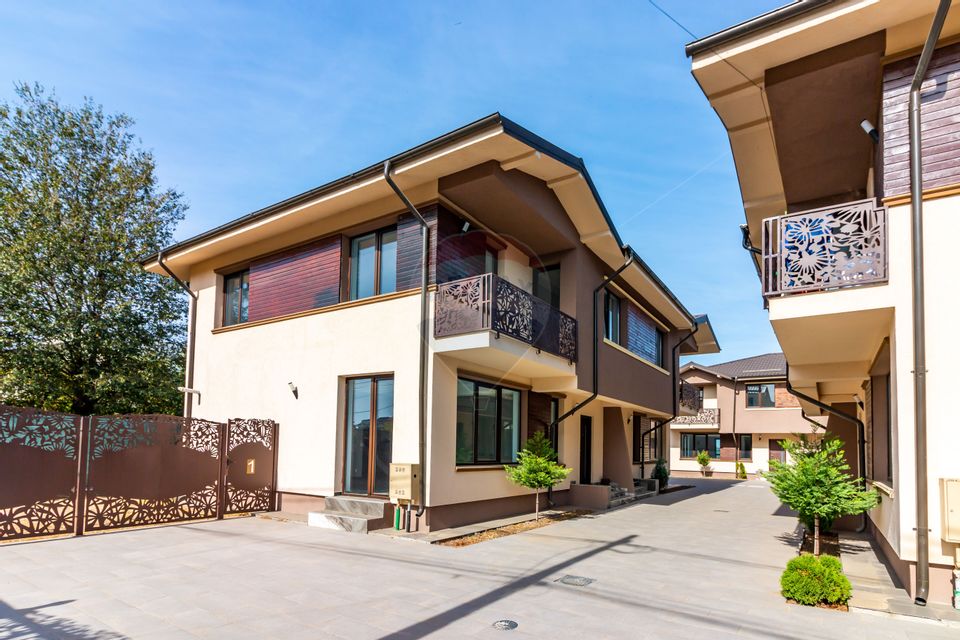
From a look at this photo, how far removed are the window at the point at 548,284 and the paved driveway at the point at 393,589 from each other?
5.32 metres

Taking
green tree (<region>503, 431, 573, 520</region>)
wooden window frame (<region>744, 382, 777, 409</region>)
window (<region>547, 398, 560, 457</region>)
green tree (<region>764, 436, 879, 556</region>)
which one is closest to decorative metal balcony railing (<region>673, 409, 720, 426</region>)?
wooden window frame (<region>744, 382, 777, 409</region>)

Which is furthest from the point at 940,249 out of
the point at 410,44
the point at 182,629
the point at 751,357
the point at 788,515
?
the point at 751,357

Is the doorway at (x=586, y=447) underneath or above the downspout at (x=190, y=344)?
underneath

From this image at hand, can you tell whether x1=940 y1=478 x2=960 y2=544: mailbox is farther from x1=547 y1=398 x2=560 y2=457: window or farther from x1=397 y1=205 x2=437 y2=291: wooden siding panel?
x1=547 y1=398 x2=560 y2=457: window

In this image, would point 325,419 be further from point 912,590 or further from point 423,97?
point 912,590

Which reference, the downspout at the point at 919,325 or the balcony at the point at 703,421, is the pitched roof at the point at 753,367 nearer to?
the balcony at the point at 703,421

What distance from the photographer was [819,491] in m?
7.89

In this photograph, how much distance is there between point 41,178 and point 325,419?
13.4 metres

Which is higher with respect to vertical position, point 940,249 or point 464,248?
point 464,248

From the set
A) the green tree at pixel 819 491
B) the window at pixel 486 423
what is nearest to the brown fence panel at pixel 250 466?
the window at pixel 486 423

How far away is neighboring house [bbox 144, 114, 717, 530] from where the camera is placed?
9.90 meters

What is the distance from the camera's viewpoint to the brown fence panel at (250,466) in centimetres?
1130

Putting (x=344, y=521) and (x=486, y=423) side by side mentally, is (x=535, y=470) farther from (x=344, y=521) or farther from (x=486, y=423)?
(x=344, y=521)

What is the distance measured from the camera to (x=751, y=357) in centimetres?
3847
